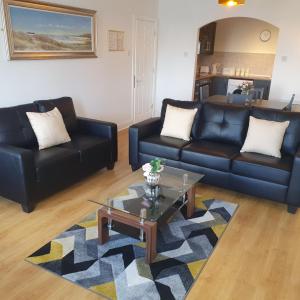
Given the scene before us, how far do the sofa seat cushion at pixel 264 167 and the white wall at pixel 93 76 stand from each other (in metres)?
2.62

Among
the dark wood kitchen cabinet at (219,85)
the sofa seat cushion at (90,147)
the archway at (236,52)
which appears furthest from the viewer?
the dark wood kitchen cabinet at (219,85)

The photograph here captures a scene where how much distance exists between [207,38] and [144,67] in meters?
2.32

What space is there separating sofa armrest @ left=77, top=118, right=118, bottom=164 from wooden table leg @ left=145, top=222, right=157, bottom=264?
6.03 feet

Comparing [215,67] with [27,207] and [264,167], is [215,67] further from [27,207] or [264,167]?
[27,207]

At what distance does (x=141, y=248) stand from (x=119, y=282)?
1.35ft

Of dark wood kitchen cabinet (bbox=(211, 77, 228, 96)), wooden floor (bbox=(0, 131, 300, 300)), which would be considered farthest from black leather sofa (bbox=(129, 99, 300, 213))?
dark wood kitchen cabinet (bbox=(211, 77, 228, 96))

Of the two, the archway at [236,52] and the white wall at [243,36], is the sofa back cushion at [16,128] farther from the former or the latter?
the white wall at [243,36]

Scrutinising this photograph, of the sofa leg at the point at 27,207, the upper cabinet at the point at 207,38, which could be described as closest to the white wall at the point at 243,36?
the upper cabinet at the point at 207,38

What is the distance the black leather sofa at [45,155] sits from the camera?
8.91ft

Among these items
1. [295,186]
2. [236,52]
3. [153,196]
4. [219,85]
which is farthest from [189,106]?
[236,52]

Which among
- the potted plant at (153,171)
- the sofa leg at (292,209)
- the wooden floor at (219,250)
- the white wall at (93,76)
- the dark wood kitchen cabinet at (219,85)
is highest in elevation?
the white wall at (93,76)

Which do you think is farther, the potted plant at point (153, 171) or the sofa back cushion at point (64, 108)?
the sofa back cushion at point (64, 108)

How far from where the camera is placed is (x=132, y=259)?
2281 mm

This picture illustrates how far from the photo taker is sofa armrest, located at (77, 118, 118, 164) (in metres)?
3.77
